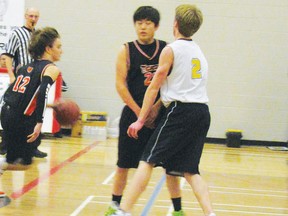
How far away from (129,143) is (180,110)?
2.06 ft

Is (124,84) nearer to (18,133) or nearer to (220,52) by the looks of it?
(18,133)

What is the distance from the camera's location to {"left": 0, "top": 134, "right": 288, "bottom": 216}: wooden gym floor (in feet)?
17.5

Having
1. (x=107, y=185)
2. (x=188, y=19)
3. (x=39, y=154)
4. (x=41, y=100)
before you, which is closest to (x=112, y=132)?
(x=39, y=154)

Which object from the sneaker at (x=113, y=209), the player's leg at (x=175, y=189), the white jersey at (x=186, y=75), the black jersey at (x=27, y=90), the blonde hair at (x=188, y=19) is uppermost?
the blonde hair at (x=188, y=19)

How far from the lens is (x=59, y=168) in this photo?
725 centimetres

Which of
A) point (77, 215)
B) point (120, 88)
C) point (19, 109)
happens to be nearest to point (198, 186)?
point (120, 88)

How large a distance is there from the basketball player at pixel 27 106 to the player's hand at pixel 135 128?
2.70 ft

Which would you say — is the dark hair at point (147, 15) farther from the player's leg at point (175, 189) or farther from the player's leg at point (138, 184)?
the player's leg at point (175, 189)

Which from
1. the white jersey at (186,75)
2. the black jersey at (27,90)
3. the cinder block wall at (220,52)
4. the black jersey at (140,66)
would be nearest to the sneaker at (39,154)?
the cinder block wall at (220,52)

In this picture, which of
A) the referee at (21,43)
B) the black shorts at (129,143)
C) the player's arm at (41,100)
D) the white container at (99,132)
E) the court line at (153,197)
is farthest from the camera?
the white container at (99,132)

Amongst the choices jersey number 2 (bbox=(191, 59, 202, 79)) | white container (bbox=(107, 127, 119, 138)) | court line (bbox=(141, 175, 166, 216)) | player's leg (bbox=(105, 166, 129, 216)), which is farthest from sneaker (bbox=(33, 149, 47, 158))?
jersey number 2 (bbox=(191, 59, 202, 79))

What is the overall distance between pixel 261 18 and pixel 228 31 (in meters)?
0.62

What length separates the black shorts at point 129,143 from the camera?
15.1 feet

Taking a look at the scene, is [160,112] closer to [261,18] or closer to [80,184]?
[80,184]
